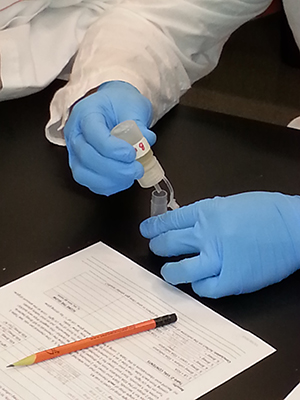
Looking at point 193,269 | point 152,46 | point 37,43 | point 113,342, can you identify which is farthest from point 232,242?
point 37,43

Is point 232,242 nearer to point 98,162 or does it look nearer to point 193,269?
point 193,269

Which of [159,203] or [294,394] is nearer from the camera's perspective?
[294,394]

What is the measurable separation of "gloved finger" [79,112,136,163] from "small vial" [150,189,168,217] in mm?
63

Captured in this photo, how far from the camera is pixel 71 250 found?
627 millimetres

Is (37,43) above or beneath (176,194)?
above

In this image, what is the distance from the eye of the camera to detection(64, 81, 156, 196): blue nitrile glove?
0.62 m

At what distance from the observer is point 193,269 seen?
55cm

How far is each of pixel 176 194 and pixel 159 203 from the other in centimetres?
7

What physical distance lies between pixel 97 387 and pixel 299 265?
0.88 feet

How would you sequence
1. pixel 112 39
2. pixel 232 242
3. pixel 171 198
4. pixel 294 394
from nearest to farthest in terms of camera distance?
pixel 294 394 → pixel 232 242 → pixel 171 198 → pixel 112 39

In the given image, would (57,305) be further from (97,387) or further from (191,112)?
(191,112)

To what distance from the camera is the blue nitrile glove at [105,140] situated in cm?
62

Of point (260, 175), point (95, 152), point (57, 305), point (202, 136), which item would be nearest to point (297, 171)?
point (260, 175)

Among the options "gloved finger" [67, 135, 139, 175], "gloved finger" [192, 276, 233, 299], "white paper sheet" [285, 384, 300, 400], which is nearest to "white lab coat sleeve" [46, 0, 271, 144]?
"gloved finger" [67, 135, 139, 175]
